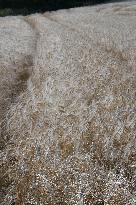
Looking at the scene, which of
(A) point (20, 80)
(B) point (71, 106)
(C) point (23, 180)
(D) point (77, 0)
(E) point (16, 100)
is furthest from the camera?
(D) point (77, 0)

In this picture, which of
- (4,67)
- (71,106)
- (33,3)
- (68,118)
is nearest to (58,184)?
(68,118)

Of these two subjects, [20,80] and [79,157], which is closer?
[79,157]

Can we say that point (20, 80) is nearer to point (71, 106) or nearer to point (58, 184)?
point (71, 106)

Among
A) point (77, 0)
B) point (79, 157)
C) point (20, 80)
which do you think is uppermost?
point (79, 157)

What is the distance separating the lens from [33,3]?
72.4 metres

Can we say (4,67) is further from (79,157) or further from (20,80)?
(79,157)

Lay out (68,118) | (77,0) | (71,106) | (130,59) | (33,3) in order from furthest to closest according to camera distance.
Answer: (77,0) → (33,3) → (130,59) → (71,106) → (68,118)

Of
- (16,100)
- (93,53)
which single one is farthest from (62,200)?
(93,53)

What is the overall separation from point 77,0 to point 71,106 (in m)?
71.4

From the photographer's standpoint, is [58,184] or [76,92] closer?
[58,184]

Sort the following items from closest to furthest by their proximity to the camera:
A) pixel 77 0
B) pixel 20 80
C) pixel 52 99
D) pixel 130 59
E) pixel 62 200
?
pixel 62 200
pixel 52 99
pixel 20 80
pixel 130 59
pixel 77 0

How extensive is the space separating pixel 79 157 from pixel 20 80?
6.98 metres

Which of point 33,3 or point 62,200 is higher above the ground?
point 62,200

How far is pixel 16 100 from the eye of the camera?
10.8m
